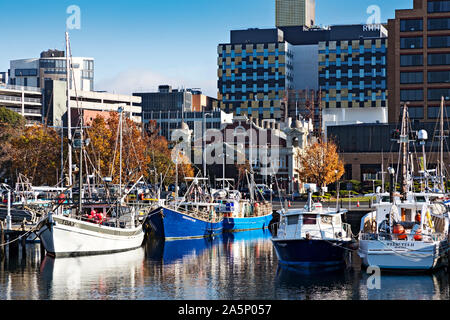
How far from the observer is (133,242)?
68.9 metres

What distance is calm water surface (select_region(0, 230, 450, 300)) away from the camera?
4591cm

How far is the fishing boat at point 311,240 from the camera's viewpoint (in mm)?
55750

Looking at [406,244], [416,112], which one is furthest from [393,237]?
[416,112]

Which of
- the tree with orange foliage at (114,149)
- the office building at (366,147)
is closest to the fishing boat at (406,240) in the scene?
the tree with orange foliage at (114,149)

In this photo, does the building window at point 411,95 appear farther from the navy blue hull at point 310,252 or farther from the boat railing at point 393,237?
the boat railing at point 393,237

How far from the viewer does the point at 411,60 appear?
487 ft

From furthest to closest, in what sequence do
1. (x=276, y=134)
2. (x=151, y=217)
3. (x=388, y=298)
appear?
1. (x=276, y=134)
2. (x=151, y=217)
3. (x=388, y=298)

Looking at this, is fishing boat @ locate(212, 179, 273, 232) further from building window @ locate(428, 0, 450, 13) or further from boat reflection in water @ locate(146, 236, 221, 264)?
building window @ locate(428, 0, 450, 13)

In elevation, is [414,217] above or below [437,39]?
below

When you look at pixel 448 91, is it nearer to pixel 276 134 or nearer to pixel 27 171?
pixel 276 134

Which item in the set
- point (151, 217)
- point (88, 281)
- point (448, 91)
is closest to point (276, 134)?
point (448, 91)

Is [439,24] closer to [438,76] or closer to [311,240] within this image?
[438,76]

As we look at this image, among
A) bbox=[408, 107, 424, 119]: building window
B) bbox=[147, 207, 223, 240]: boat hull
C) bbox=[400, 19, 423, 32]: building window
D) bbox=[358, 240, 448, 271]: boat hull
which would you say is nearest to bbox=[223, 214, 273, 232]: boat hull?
bbox=[147, 207, 223, 240]: boat hull

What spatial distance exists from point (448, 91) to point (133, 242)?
96.2m
